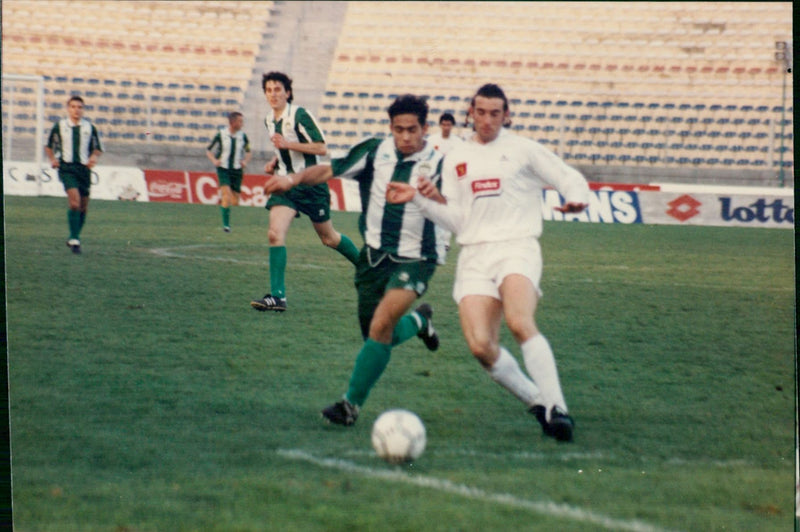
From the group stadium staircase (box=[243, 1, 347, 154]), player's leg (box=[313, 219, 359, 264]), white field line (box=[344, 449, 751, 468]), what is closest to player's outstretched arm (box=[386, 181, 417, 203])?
white field line (box=[344, 449, 751, 468])

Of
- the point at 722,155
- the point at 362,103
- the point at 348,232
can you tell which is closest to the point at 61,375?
the point at 348,232

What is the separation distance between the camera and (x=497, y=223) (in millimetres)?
4258

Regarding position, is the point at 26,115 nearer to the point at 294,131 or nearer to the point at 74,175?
the point at 74,175

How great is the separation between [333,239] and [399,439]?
3789 millimetres

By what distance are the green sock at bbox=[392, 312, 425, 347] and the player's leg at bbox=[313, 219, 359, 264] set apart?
6.98 feet

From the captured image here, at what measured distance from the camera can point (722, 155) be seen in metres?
Result: 14.6

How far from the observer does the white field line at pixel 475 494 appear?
10.2ft

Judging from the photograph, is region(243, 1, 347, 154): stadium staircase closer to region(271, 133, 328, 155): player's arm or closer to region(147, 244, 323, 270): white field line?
region(147, 244, 323, 270): white field line

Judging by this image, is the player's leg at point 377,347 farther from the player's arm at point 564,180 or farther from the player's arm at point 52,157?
the player's arm at point 52,157

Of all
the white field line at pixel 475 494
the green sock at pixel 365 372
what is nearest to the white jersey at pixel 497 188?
the green sock at pixel 365 372

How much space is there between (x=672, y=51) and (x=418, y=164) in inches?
463

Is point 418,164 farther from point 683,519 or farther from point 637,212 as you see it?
point 637,212

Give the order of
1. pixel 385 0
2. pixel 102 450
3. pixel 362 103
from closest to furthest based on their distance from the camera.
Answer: pixel 102 450, pixel 385 0, pixel 362 103

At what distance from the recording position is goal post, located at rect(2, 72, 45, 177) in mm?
11008
